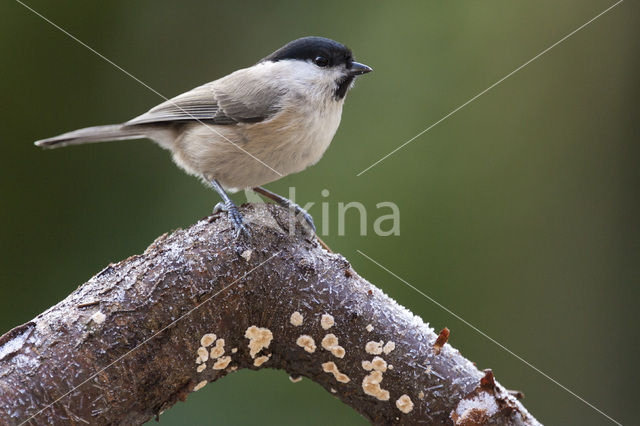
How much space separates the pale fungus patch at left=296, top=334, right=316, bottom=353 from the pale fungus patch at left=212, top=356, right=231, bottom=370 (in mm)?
203

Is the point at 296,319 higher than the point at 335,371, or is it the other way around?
the point at 296,319

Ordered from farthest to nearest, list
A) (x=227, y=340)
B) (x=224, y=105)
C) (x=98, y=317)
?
(x=224, y=105) < (x=227, y=340) < (x=98, y=317)

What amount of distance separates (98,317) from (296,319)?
0.52 metres

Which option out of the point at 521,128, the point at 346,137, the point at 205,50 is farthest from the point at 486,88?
the point at 205,50

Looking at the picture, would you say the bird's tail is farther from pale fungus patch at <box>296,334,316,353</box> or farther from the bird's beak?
pale fungus patch at <box>296,334,316,353</box>

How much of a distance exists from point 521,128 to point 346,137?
1073mm

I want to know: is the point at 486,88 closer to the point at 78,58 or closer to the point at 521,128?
the point at 521,128

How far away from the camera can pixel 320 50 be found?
2.46 meters

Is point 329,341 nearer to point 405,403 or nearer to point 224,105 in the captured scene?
point 405,403

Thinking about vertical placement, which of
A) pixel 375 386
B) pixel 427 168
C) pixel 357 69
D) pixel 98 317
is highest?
pixel 357 69

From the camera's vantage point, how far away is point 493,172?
3490mm

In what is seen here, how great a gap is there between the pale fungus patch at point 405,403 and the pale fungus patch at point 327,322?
28cm

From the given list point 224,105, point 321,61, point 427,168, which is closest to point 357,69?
point 321,61

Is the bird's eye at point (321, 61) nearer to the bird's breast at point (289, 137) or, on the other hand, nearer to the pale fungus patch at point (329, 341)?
the bird's breast at point (289, 137)
